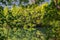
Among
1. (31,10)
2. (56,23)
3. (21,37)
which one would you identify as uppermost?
(31,10)

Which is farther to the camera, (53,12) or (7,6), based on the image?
(7,6)

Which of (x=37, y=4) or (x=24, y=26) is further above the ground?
(x=37, y=4)

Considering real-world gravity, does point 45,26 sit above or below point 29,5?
below

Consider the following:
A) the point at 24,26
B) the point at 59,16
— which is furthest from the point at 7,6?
the point at 59,16

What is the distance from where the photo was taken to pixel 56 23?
4.36 metres

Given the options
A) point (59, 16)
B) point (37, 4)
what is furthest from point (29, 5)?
point (59, 16)

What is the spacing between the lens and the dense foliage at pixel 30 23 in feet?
14.4

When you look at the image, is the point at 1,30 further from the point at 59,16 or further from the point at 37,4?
the point at 59,16

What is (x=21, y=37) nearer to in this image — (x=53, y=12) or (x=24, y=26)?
(x=24, y=26)

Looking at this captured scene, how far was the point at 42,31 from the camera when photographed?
15.1 feet

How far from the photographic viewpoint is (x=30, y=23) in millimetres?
4555

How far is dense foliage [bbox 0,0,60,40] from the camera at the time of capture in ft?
14.4

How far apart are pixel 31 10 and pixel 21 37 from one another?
2.31 feet

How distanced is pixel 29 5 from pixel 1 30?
0.93 m
